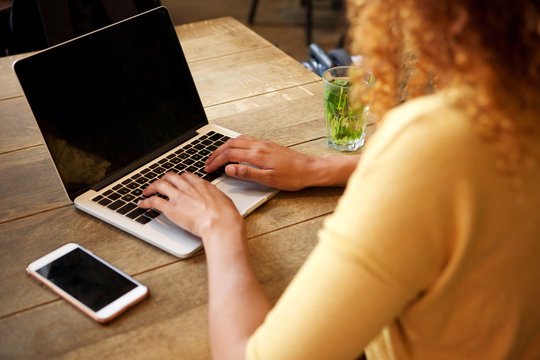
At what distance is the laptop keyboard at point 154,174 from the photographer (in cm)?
84

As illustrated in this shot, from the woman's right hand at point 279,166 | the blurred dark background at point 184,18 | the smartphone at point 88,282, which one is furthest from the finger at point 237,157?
the blurred dark background at point 184,18

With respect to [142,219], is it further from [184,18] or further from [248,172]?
[184,18]

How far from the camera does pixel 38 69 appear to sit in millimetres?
800

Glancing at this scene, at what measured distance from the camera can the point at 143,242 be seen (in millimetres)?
799

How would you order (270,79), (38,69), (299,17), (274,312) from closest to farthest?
(274,312), (38,69), (270,79), (299,17)

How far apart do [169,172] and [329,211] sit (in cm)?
28

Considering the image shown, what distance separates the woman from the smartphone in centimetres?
23

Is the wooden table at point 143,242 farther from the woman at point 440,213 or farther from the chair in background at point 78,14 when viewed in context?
the chair in background at point 78,14

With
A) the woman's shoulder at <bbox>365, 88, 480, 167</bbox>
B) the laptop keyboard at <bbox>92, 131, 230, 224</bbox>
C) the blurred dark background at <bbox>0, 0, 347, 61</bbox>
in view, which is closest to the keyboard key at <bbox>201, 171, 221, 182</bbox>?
the laptop keyboard at <bbox>92, 131, 230, 224</bbox>

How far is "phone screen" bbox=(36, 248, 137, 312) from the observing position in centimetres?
69

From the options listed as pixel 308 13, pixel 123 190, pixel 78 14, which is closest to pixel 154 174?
pixel 123 190

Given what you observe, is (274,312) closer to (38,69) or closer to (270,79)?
(38,69)

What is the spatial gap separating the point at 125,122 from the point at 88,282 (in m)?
0.33

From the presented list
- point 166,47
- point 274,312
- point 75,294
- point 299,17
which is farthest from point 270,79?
point 299,17
